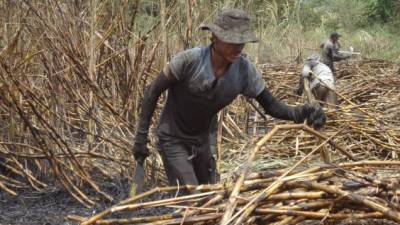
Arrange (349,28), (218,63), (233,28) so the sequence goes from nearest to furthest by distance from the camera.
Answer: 1. (233,28)
2. (218,63)
3. (349,28)

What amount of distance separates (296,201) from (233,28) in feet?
4.68

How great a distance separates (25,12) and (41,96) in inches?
24.8

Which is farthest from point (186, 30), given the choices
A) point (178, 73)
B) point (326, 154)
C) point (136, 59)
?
point (326, 154)

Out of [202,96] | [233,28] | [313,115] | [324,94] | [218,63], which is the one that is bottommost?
[324,94]

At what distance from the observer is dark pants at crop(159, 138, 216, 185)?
348 centimetres

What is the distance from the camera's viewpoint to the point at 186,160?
354cm

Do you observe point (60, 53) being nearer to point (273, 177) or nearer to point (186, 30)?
point (186, 30)

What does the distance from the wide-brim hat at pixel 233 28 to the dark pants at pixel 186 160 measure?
2.34 feet

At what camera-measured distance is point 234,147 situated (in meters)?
6.43

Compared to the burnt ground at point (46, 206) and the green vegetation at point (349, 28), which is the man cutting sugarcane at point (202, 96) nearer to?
the burnt ground at point (46, 206)

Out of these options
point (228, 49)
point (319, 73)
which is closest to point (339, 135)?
point (319, 73)

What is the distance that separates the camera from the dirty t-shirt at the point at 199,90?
130 inches

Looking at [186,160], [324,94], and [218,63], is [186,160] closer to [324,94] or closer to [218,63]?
[218,63]

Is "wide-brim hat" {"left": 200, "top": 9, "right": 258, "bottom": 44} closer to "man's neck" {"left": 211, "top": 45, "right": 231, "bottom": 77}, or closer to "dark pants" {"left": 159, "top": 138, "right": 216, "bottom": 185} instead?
"man's neck" {"left": 211, "top": 45, "right": 231, "bottom": 77}
